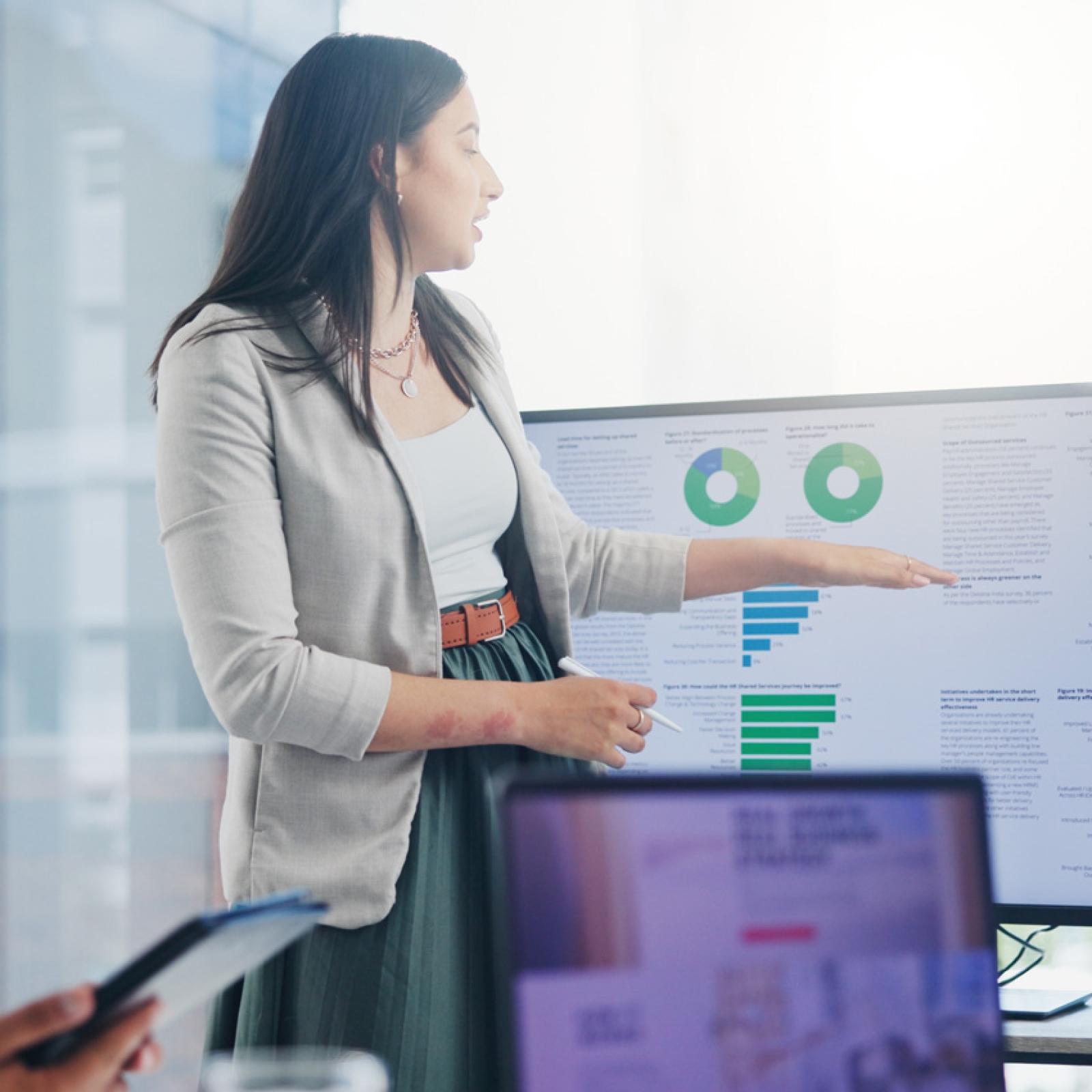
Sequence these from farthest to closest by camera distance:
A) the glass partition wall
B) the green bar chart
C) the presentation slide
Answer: the glass partition wall
the green bar chart
the presentation slide

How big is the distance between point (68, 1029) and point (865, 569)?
1046mm

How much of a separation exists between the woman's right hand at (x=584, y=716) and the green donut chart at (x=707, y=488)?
0.75 metres

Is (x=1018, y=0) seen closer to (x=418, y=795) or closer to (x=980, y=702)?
(x=980, y=702)

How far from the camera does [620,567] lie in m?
1.47

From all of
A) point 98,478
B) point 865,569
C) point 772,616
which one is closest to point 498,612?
point 865,569

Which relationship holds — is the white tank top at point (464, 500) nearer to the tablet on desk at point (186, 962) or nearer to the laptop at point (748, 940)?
the tablet on desk at point (186, 962)

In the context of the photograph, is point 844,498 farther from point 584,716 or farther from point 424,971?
point 424,971

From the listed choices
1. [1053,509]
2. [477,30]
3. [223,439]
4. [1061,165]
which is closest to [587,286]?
[477,30]

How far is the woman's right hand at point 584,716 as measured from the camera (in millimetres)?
1094

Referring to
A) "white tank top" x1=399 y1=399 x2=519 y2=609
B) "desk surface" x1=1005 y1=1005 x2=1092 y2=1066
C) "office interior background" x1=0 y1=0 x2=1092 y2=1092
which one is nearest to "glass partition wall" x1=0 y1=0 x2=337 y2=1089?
"office interior background" x1=0 y1=0 x2=1092 y2=1092

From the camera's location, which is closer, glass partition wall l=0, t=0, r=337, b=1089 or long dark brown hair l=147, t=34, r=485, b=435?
long dark brown hair l=147, t=34, r=485, b=435

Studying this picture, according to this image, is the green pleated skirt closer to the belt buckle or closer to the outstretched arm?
the belt buckle

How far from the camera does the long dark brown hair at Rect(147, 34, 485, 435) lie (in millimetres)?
1192

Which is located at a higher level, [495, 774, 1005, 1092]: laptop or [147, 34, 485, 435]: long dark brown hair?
[147, 34, 485, 435]: long dark brown hair
